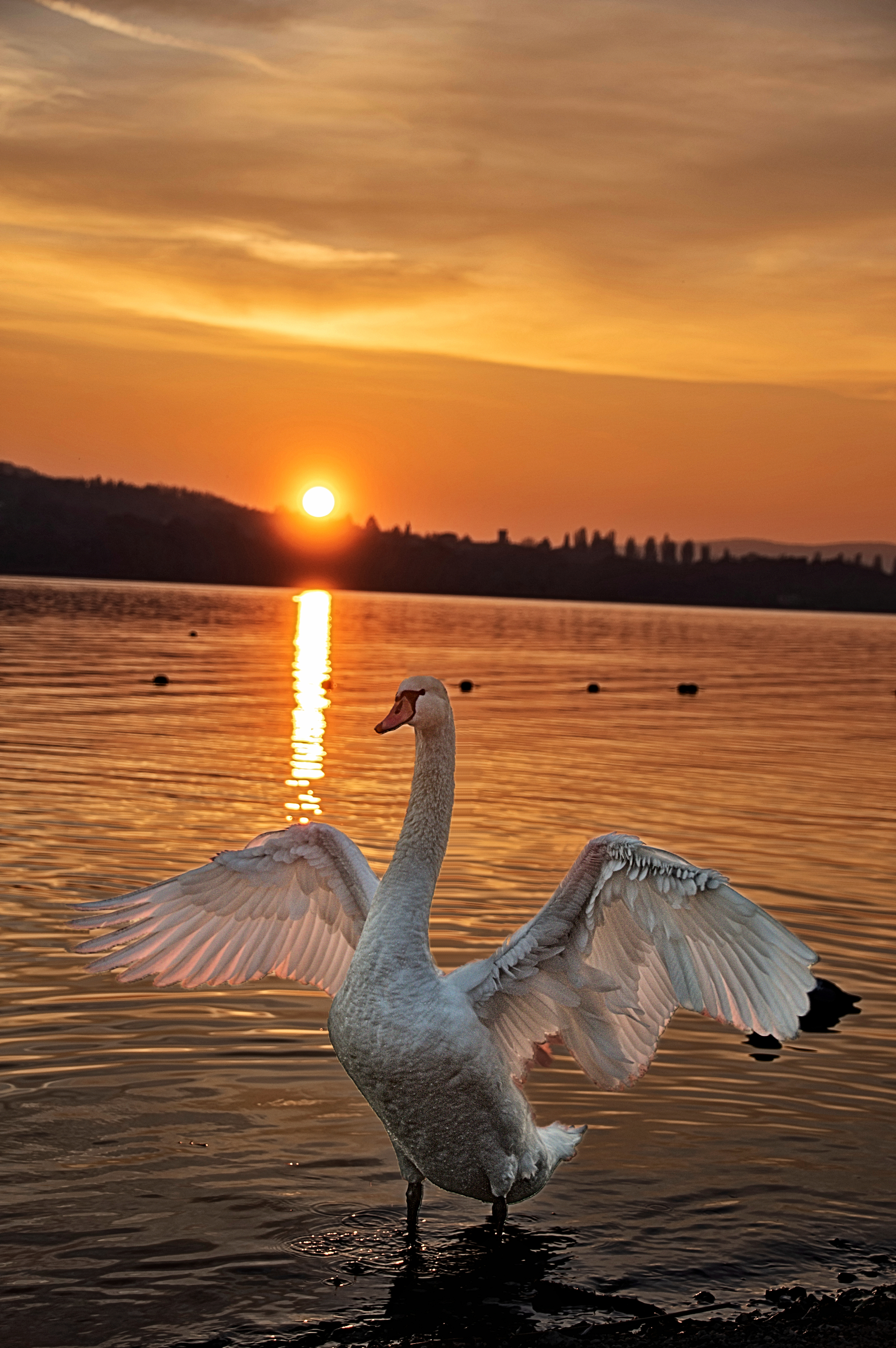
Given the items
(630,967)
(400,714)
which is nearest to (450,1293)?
(630,967)

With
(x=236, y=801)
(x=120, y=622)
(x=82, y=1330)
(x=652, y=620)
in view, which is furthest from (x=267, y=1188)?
(x=652, y=620)

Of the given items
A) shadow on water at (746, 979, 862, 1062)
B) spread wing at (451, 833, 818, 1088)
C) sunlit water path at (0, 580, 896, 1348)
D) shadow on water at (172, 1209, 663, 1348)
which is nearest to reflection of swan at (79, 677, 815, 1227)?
spread wing at (451, 833, 818, 1088)

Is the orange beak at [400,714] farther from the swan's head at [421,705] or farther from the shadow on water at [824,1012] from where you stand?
the shadow on water at [824,1012]

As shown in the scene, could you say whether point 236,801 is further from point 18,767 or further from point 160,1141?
point 160,1141

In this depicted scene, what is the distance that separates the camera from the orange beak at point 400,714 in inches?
316

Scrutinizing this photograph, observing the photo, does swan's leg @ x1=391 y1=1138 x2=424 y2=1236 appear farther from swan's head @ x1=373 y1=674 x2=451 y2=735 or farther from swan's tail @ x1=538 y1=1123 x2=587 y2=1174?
swan's head @ x1=373 y1=674 x2=451 y2=735

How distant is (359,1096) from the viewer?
10617 mm

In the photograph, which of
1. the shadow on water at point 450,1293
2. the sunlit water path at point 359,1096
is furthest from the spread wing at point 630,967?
the sunlit water path at point 359,1096

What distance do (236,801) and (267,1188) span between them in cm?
1460

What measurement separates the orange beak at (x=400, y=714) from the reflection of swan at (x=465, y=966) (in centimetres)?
1

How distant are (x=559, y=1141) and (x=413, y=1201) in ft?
3.27

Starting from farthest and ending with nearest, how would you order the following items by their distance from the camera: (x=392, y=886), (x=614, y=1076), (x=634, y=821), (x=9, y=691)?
(x=9, y=691) < (x=634, y=821) < (x=614, y=1076) < (x=392, y=886)

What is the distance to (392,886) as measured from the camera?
26.1 feet

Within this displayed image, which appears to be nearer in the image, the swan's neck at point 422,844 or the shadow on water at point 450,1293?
the shadow on water at point 450,1293
